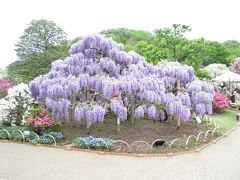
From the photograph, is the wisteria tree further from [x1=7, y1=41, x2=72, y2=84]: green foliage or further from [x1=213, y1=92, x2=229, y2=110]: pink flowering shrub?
[x1=7, y1=41, x2=72, y2=84]: green foliage

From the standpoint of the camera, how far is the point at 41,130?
8.28 meters

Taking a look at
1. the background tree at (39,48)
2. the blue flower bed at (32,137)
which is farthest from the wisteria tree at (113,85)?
the background tree at (39,48)

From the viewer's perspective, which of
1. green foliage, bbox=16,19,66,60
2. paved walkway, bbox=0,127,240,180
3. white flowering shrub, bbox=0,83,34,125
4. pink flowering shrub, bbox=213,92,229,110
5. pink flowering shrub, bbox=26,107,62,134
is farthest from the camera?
green foliage, bbox=16,19,66,60

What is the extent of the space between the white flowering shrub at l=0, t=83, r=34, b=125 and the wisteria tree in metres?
0.53

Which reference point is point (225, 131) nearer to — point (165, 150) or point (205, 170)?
point (165, 150)

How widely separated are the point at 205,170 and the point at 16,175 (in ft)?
15.1

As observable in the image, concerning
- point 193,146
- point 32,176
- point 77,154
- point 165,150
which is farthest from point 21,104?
point 193,146

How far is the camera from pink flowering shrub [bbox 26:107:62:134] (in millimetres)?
7989

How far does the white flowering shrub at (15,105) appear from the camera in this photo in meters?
9.62

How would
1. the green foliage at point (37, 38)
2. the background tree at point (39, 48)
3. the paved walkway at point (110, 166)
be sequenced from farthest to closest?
the green foliage at point (37, 38) < the background tree at point (39, 48) < the paved walkway at point (110, 166)

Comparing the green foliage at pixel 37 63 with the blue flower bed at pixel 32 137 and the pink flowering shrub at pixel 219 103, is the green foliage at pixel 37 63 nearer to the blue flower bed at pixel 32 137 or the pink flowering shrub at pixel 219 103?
the blue flower bed at pixel 32 137

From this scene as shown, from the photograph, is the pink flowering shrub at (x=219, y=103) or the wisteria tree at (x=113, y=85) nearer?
the wisteria tree at (x=113, y=85)

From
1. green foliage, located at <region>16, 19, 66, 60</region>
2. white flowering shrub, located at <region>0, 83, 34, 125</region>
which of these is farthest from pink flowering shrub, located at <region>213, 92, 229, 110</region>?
green foliage, located at <region>16, 19, 66, 60</region>

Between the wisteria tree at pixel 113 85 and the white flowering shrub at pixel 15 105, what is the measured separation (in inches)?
21.0
